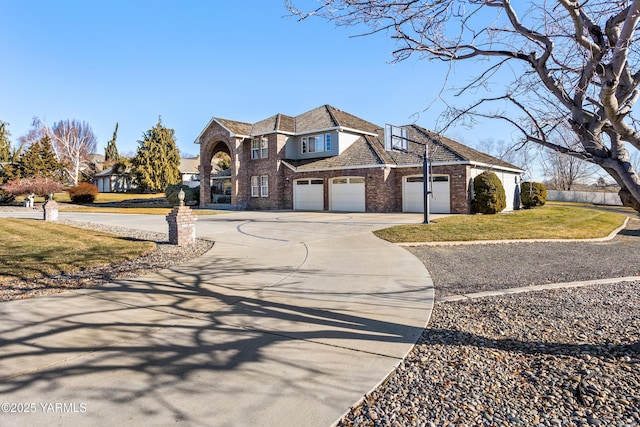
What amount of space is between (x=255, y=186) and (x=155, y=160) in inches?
776

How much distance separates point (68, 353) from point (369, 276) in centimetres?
489

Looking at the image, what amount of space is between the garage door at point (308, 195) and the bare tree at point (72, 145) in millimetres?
33951

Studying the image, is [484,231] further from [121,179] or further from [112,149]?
[112,149]

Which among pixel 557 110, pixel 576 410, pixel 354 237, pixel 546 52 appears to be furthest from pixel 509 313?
pixel 354 237

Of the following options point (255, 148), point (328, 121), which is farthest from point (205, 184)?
point (328, 121)

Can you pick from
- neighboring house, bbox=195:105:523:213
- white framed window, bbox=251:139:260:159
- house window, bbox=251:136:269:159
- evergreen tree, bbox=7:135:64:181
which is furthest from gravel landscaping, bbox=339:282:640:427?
evergreen tree, bbox=7:135:64:181

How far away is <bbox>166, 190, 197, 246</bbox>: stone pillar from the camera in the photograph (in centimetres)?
1034

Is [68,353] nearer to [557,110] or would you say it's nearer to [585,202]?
[557,110]

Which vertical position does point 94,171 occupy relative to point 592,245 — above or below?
above

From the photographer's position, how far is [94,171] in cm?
5550

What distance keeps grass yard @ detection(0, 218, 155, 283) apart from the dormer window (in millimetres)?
18022

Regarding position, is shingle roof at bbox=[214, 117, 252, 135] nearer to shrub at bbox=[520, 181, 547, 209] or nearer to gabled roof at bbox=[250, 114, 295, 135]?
gabled roof at bbox=[250, 114, 295, 135]

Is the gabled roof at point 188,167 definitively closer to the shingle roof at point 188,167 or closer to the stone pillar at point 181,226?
the shingle roof at point 188,167

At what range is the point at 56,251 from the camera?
8.79 meters
